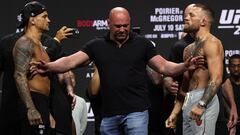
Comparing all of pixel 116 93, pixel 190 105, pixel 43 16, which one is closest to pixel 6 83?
pixel 43 16

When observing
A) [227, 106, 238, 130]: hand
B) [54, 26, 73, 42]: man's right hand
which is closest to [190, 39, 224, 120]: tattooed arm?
[227, 106, 238, 130]: hand

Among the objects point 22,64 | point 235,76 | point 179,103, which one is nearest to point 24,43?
point 22,64

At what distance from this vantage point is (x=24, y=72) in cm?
593

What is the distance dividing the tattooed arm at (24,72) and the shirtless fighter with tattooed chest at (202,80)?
1085 mm

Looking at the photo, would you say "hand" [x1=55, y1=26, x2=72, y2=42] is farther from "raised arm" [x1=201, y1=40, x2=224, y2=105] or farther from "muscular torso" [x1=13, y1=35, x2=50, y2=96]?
"raised arm" [x1=201, y1=40, x2=224, y2=105]

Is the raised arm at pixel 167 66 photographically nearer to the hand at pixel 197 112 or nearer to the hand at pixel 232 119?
the hand at pixel 197 112

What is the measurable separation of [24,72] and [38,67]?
0.12 metres

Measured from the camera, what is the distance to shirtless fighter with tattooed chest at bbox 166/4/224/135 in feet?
18.1

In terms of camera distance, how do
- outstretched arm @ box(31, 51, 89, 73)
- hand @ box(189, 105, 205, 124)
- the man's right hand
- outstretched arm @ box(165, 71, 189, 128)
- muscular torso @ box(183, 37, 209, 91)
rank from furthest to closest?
1. the man's right hand
2. outstretched arm @ box(165, 71, 189, 128)
3. outstretched arm @ box(31, 51, 89, 73)
4. muscular torso @ box(183, 37, 209, 91)
5. hand @ box(189, 105, 205, 124)

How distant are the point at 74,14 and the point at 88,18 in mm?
173

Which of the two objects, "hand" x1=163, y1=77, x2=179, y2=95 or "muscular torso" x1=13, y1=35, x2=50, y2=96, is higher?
"muscular torso" x1=13, y1=35, x2=50, y2=96

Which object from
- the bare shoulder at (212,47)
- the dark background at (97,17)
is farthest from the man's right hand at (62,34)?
the bare shoulder at (212,47)

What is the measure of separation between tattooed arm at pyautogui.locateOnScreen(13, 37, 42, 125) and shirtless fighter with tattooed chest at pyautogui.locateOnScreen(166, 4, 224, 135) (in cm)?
109

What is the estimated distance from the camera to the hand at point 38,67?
5.96m
